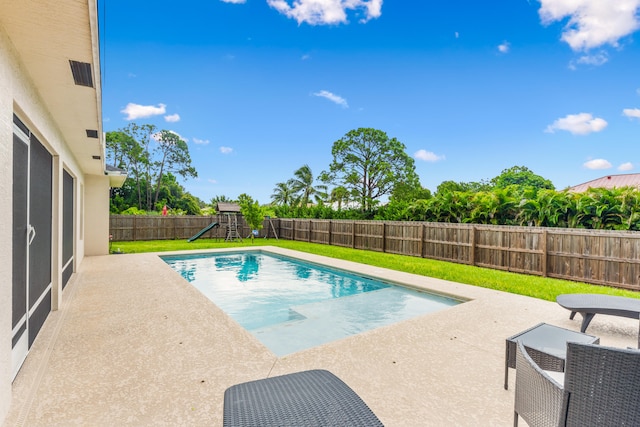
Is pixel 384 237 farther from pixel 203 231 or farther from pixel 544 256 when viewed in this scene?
pixel 203 231

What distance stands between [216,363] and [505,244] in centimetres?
983

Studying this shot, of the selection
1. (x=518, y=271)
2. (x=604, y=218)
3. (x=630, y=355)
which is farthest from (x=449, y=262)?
(x=630, y=355)

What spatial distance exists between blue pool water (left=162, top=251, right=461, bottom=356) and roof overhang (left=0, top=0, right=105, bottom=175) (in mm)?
4016

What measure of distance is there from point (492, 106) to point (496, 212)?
15925 millimetres

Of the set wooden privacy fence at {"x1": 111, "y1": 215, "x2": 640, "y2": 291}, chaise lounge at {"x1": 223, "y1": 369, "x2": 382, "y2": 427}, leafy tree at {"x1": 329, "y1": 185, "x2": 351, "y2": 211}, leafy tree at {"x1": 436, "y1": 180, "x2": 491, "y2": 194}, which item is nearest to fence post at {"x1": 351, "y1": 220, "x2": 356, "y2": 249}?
wooden privacy fence at {"x1": 111, "y1": 215, "x2": 640, "y2": 291}

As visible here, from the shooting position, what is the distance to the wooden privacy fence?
802 centimetres

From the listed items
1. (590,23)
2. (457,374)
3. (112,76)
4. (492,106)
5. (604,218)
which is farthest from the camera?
(112,76)

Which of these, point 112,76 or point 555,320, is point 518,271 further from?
point 112,76

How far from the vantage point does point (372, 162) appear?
29031 millimetres

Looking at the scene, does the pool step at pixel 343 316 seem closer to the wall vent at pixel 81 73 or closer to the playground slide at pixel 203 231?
the wall vent at pixel 81 73

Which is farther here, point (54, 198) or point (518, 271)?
point (518, 271)

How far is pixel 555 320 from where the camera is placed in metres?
4.96

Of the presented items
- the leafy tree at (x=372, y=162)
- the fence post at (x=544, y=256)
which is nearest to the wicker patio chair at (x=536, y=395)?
the fence post at (x=544, y=256)

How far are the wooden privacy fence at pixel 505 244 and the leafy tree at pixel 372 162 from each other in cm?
1118
